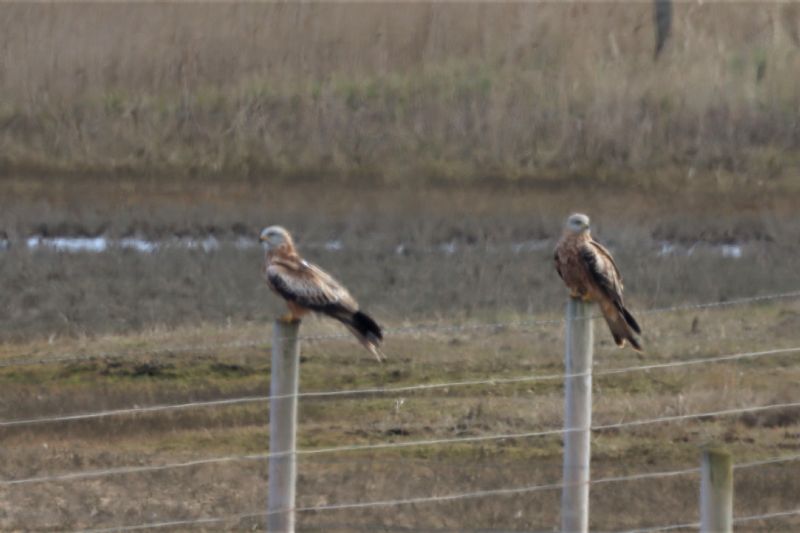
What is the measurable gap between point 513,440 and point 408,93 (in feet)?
23.2

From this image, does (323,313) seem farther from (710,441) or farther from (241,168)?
(241,168)

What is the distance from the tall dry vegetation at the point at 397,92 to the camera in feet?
55.0

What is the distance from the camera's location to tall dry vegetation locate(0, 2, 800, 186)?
16750mm

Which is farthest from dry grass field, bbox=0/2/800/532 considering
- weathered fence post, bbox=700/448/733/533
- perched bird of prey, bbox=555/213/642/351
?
weathered fence post, bbox=700/448/733/533

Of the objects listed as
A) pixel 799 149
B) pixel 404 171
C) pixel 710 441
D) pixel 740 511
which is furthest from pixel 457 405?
pixel 799 149

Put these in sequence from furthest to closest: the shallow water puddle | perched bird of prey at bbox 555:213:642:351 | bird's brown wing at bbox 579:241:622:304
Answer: the shallow water puddle < bird's brown wing at bbox 579:241:622:304 < perched bird of prey at bbox 555:213:642:351

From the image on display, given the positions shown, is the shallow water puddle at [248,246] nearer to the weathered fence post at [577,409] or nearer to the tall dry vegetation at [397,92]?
the tall dry vegetation at [397,92]

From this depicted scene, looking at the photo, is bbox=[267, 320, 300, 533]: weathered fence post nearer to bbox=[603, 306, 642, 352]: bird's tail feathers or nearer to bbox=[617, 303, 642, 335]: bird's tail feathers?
bbox=[617, 303, 642, 335]: bird's tail feathers

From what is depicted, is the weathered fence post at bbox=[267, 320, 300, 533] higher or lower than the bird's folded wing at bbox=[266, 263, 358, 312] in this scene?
lower

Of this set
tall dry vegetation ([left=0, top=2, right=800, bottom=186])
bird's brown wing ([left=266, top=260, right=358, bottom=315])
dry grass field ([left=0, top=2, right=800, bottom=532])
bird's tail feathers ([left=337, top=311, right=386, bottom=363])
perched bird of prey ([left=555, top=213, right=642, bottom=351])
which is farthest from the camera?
tall dry vegetation ([left=0, top=2, right=800, bottom=186])

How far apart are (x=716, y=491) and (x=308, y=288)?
260 cm

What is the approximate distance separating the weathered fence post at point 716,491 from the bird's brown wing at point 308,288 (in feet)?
7.08

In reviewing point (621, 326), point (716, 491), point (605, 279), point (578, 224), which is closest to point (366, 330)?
point (621, 326)

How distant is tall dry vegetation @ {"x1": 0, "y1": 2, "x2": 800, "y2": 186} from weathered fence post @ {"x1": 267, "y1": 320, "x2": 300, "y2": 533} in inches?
399
